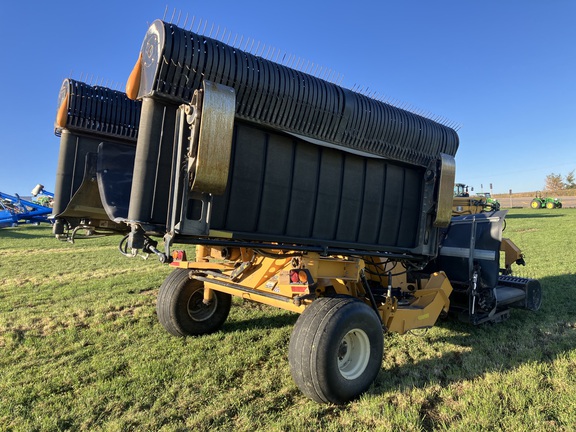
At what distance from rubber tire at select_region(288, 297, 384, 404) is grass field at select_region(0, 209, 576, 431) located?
0.12 m

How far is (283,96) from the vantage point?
11.0ft

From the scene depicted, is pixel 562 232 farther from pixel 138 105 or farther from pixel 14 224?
pixel 14 224

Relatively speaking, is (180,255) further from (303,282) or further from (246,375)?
(303,282)

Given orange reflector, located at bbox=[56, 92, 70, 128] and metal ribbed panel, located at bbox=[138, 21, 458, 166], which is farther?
orange reflector, located at bbox=[56, 92, 70, 128]

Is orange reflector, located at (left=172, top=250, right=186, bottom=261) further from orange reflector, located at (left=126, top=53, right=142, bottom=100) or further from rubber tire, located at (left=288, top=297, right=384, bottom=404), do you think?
orange reflector, located at (left=126, top=53, right=142, bottom=100)

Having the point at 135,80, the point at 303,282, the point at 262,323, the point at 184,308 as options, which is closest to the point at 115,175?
the point at 135,80

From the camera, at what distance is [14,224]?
2455 centimetres

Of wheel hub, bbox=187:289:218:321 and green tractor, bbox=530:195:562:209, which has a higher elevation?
green tractor, bbox=530:195:562:209

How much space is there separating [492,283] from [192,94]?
14.0 feet

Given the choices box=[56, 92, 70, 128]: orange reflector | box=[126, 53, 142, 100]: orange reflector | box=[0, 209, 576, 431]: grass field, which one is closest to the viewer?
box=[0, 209, 576, 431]: grass field

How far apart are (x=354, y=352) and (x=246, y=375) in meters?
1.07

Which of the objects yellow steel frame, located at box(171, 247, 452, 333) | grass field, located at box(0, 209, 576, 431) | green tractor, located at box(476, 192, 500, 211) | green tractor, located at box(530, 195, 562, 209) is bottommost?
grass field, located at box(0, 209, 576, 431)

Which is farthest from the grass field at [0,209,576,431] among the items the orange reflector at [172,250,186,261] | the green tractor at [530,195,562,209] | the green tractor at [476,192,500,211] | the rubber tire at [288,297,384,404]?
the green tractor at [530,195,562,209]

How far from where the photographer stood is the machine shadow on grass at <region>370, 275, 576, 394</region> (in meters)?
3.85
